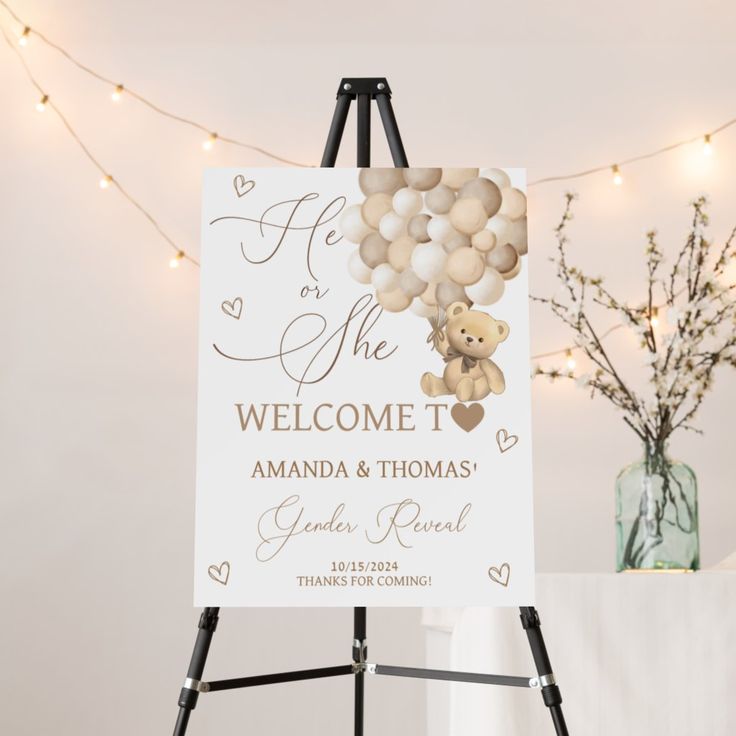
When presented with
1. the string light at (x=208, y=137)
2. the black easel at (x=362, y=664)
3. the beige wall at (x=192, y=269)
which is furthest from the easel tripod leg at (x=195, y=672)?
the string light at (x=208, y=137)

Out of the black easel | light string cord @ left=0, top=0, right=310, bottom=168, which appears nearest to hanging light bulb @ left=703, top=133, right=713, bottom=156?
light string cord @ left=0, top=0, right=310, bottom=168

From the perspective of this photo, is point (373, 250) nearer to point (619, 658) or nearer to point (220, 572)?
point (220, 572)

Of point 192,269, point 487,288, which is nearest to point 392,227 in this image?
point 487,288

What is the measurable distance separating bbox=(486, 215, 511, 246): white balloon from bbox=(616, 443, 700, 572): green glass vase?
581 millimetres

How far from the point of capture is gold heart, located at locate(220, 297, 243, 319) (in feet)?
3.69

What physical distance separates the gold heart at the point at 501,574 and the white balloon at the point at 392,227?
40 centimetres

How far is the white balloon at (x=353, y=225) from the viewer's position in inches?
44.8

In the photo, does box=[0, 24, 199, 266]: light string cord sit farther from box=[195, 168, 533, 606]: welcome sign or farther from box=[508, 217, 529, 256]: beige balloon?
box=[508, 217, 529, 256]: beige balloon

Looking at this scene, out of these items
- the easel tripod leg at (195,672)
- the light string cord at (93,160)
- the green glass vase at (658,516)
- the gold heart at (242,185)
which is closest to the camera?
the easel tripod leg at (195,672)

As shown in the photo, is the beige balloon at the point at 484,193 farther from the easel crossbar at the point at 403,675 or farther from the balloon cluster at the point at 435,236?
the easel crossbar at the point at 403,675

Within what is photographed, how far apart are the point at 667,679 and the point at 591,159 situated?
146 cm

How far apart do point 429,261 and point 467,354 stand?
0.12 m

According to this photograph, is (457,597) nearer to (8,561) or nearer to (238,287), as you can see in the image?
(238,287)

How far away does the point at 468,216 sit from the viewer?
44.5 inches
